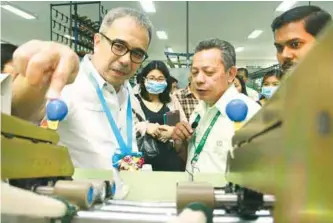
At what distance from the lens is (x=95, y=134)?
1.64 m

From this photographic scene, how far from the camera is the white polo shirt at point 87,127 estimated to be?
5.17 feet

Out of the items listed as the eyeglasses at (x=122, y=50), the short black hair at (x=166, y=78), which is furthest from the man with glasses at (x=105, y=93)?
the short black hair at (x=166, y=78)

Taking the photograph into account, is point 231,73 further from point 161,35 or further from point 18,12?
point 161,35

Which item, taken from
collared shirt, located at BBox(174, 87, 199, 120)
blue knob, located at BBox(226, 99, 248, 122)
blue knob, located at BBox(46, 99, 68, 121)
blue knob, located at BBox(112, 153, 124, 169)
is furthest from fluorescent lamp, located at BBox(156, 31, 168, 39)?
blue knob, located at BBox(46, 99, 68, 121)

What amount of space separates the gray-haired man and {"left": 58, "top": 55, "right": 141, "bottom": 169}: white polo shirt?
0.45m

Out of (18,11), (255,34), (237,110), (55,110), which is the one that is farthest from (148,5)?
(55,110)

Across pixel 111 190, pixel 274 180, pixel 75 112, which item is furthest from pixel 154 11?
pixel 274 180

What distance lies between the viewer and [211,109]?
2.10 m

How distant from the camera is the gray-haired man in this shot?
1955mm

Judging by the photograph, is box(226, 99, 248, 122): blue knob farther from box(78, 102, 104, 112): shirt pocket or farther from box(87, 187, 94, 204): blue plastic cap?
box(78, 102, 104, 112): shirt pocket

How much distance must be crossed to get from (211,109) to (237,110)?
104 centimetres

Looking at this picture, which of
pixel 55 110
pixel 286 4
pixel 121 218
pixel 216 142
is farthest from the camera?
pixel 286 4

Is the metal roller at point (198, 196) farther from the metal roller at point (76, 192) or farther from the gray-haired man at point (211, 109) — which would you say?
the gray-haired man at point (211, 109)

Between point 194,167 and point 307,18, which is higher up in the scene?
point 307,18
